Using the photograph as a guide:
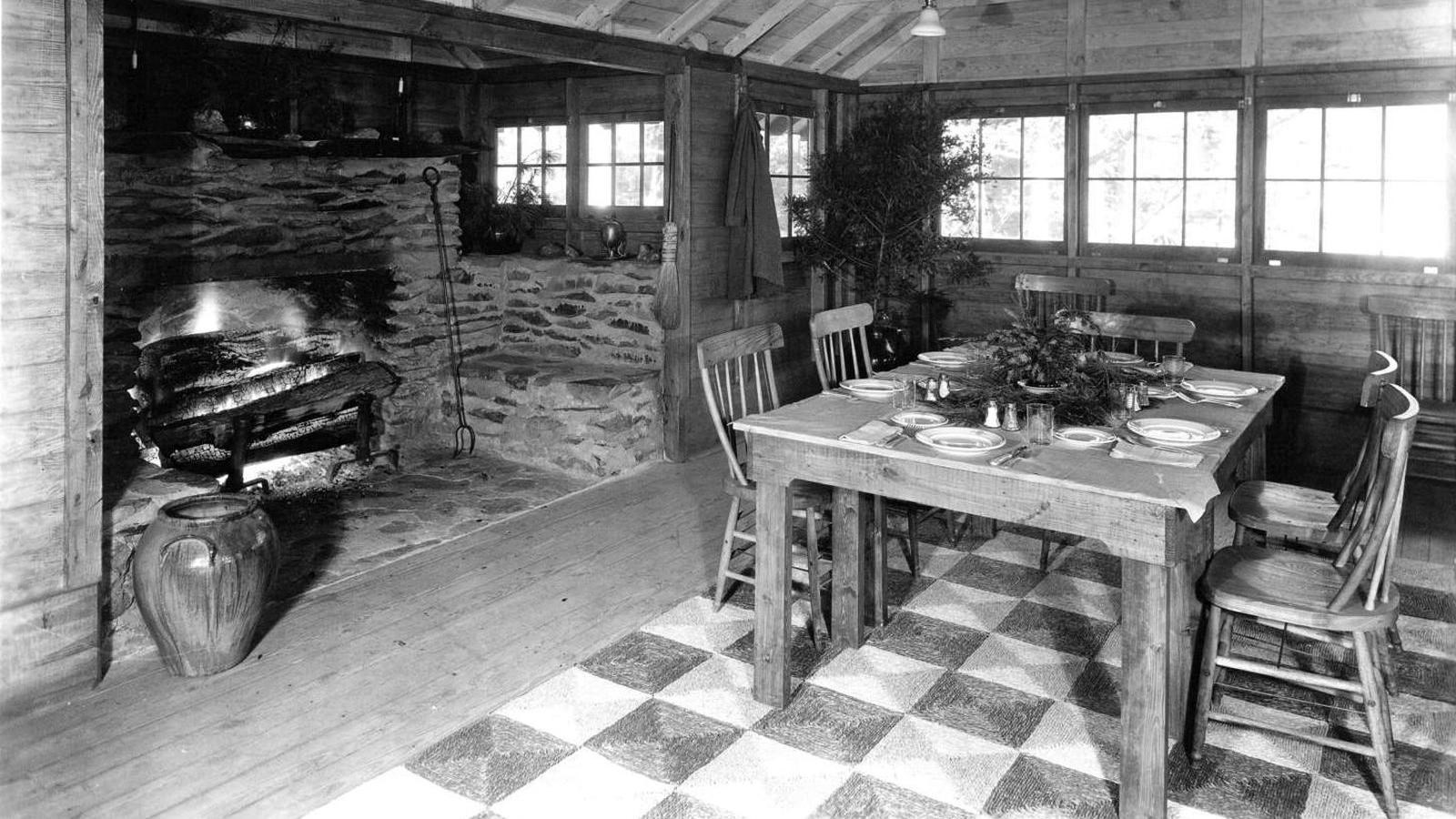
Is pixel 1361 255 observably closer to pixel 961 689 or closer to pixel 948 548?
pixel 948 548

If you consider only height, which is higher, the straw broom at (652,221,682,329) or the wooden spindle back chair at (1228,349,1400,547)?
the straw broom at (652,221,682,329)

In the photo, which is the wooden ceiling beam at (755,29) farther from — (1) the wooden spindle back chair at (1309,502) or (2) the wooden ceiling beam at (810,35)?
(1) the wooden spindle back chair at (1309,502)

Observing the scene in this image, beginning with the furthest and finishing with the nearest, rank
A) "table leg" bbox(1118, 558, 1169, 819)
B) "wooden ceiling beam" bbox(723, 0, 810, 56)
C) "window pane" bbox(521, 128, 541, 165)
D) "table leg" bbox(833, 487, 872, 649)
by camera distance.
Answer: "window pane" bbox(521, 128, 541, 165) < "wooden ceiling beam" bbox(723, 0, 810, 56) < "table leg" bbox(833, 487, 872, 649) < "table leg" bbox(1118, 558, 1169, 819)

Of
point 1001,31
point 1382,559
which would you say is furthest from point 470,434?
point 1382,559

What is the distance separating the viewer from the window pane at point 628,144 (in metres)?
6.88

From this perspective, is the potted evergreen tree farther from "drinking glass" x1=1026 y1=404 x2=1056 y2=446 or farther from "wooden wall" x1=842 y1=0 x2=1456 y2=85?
"drinking glass" x1=1026 y1=404 x2=1056 y2=446

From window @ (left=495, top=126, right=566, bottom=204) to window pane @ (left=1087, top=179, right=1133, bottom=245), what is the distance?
3.33m

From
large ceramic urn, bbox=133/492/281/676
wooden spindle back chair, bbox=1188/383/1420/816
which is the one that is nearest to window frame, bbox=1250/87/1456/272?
wooden spindle back chair, bbox=1188/383/1420/816

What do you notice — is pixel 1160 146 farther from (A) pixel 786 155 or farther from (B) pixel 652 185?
(B) pixel 652 185

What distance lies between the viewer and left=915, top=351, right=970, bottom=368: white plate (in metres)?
4.34

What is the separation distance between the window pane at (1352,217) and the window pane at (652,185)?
3763 mm

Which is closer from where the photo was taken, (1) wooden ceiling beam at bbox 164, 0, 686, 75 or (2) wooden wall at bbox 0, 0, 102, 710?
(2) wooden wall at bbox 0, 0, 102, 710

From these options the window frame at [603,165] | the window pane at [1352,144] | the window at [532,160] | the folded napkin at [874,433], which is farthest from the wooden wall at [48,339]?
the window pane at [1352,144]

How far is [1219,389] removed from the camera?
380 centimetres
